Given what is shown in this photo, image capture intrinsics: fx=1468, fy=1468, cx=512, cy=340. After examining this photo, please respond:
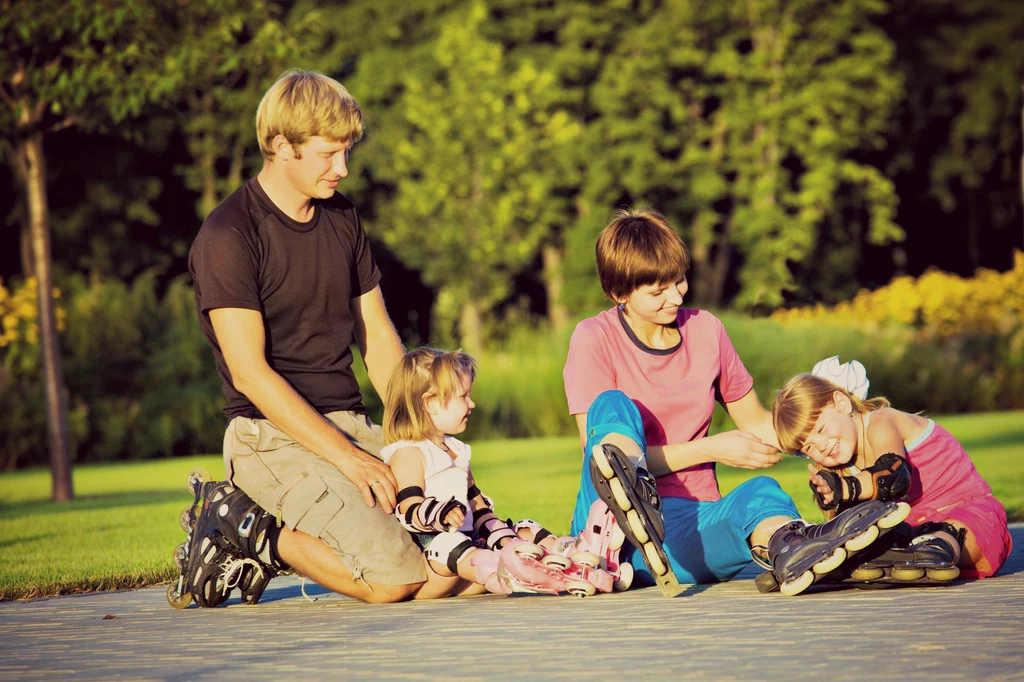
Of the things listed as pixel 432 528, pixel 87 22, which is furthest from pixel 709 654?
pixel 87 22

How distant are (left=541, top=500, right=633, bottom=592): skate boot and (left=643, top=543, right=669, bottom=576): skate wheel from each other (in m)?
0.27

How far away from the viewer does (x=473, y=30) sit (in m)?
29.5

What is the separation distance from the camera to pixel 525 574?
498 cm

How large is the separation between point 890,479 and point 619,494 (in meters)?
1.01

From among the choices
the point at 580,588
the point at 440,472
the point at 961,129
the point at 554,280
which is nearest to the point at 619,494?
the point at 580,588

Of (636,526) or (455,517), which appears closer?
(636,526)

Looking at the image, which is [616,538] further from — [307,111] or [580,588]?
[307,111]

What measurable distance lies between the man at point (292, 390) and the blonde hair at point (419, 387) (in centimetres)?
19

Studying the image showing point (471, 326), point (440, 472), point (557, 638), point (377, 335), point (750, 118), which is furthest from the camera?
point (750, 118)

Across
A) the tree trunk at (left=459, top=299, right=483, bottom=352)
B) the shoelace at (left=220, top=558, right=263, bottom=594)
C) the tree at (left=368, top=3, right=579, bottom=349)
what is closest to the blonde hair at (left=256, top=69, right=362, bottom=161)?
the shoelace at (left=220, top=558, right=263, bottom=594)

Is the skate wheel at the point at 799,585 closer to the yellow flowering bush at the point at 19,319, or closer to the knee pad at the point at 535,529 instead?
the knee pad at the point at 535,529

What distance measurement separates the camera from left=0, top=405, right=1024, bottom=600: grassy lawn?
22.7 feet

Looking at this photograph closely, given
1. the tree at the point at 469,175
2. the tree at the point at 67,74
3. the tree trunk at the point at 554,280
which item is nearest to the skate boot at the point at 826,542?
the tree at the point at 67,74

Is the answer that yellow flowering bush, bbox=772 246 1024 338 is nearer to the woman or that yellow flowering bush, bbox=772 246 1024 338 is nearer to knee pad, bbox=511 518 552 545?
the woman
